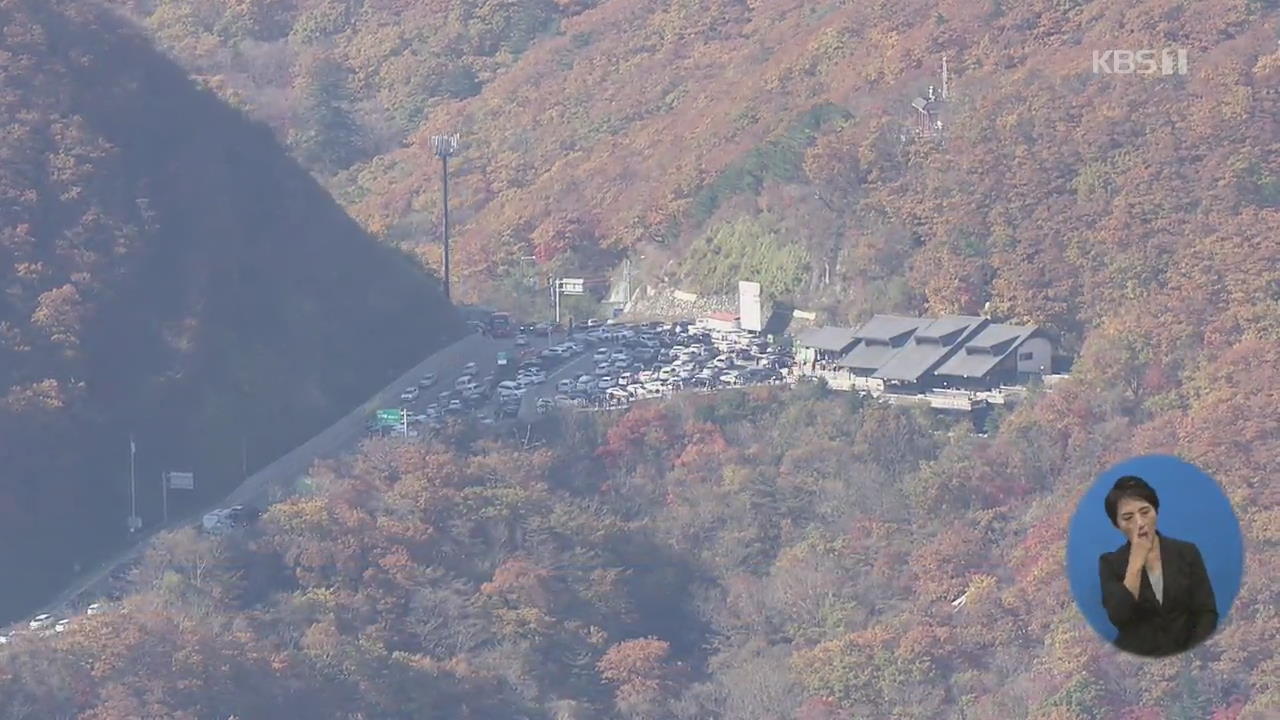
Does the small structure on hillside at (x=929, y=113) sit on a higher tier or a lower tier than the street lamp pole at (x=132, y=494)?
higher

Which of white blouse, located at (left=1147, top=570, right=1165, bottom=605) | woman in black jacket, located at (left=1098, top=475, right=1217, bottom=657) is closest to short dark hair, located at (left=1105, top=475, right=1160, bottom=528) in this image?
woman in black jacket, located at (left=1098, top=475, right=1217, bottom=657)

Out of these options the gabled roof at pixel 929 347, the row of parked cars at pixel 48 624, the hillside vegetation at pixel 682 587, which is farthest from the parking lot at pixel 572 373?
the row of parked cars at pixel 48 624

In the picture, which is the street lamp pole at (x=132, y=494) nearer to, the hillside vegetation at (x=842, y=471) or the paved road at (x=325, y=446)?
the paved road at (x=325, y=446)

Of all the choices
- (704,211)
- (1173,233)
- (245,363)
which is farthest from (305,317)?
(1173,233)

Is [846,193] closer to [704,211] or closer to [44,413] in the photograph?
[704,211]

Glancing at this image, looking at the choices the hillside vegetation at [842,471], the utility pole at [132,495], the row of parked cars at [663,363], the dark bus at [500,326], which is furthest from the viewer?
the dark bus at [500,326]
